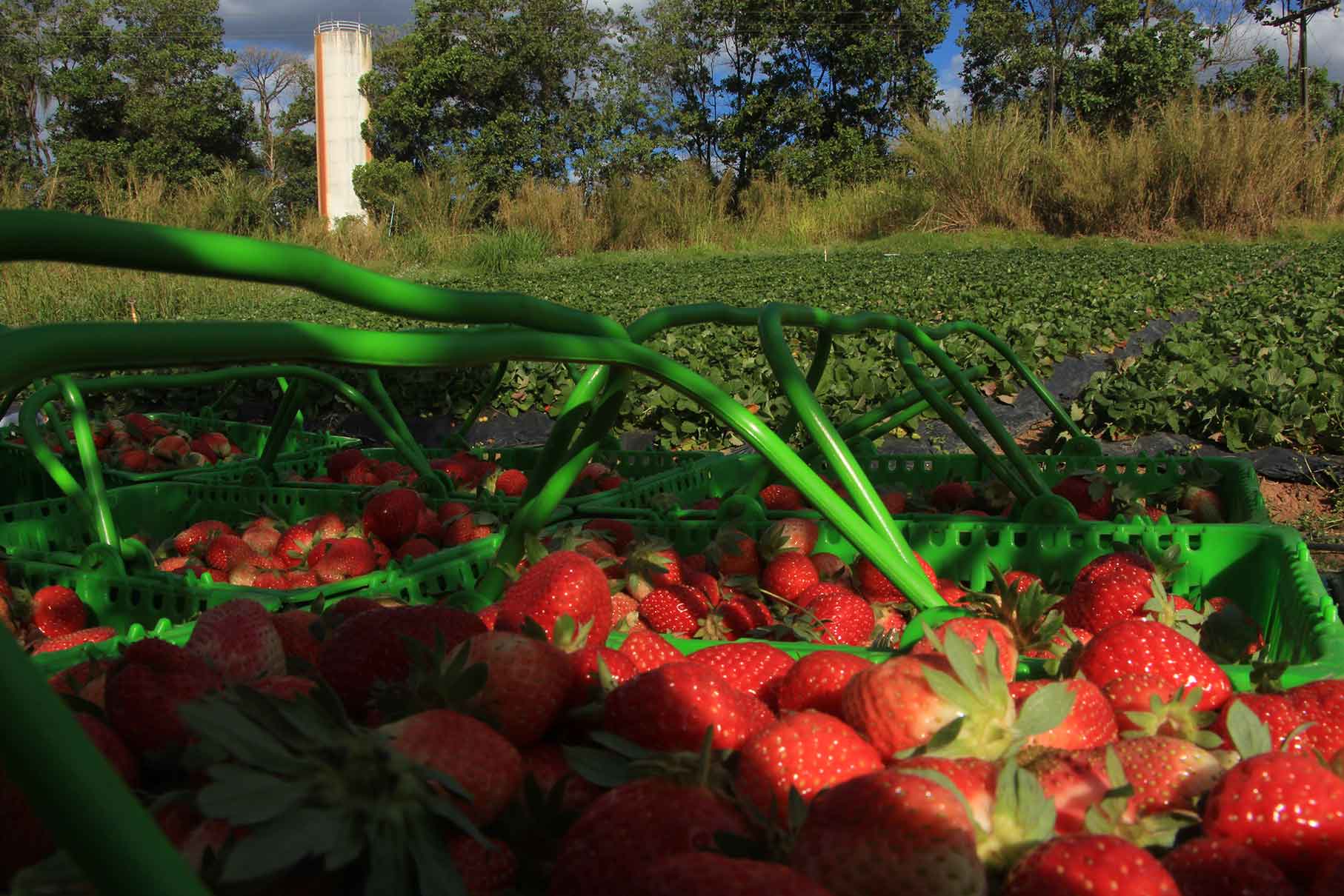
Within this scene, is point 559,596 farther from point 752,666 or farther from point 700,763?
point 700,763

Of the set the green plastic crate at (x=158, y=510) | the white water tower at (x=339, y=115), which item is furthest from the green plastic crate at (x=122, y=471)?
the white water tower at (x=339, y=115)

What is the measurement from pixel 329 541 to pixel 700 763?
1.72m

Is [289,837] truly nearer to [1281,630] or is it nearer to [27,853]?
[27,853]

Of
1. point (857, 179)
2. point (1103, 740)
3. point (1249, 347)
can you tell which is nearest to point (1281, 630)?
point (1103, 740)

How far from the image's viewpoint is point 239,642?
3.41 feet

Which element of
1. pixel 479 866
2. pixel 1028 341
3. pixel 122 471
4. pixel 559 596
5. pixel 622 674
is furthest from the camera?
pixel 1028 341

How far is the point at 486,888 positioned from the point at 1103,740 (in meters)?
0.58

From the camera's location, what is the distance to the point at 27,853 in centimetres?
71

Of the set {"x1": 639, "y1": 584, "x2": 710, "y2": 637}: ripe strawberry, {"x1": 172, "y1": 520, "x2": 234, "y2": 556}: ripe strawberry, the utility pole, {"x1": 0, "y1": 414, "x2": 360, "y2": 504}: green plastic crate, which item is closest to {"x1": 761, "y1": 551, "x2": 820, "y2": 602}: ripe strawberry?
{"x1": 639, "y1": 584, "x2": 710, "y2": 637}: ripe strawberry

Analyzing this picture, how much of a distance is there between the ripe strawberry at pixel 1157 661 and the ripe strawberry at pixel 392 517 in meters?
1.67

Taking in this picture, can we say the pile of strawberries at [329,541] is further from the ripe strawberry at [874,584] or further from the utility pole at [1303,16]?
the utility pole at [1303,16]

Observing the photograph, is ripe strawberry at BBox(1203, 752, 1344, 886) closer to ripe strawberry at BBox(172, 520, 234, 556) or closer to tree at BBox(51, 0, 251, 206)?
ripe strawberry at BBox(172, 520, 234, 556)

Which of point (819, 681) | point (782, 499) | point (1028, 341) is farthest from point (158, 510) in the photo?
point (1028, 341)

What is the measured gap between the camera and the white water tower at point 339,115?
35906 mm
